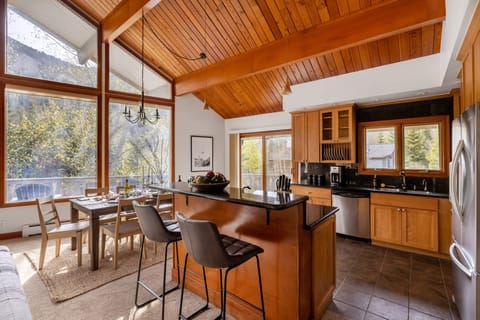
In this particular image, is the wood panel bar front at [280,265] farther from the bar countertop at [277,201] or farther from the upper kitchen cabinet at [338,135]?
the upper kitchen cabinet at [338,135]

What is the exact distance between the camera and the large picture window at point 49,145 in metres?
4.21

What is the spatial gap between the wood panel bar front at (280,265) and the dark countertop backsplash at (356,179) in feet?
8.22

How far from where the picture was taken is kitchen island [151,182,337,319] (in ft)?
Answer: 5.84

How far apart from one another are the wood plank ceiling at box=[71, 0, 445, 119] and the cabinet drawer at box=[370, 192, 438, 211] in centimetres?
206

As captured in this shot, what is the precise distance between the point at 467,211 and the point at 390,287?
1.32 meters

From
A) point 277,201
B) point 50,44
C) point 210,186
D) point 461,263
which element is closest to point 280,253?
point 277,201

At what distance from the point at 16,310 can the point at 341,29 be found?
411 centimetres

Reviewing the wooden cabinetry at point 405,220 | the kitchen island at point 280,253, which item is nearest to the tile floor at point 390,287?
the wooden cabinetry at point 405,220

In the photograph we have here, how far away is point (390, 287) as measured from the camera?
8.45 feet

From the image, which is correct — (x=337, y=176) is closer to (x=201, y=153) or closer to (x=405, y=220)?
(x=405, y=220)

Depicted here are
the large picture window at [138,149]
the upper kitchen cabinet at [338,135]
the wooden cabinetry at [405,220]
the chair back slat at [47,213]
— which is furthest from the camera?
the large picture window at [138,149]

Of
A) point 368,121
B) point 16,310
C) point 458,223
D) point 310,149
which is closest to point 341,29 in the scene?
point 368,121

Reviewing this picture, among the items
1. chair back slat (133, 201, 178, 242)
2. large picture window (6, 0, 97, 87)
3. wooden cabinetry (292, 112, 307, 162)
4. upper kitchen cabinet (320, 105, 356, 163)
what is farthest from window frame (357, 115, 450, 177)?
large picture window (6, 0, 97, 87)

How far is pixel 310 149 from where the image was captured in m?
4.78
